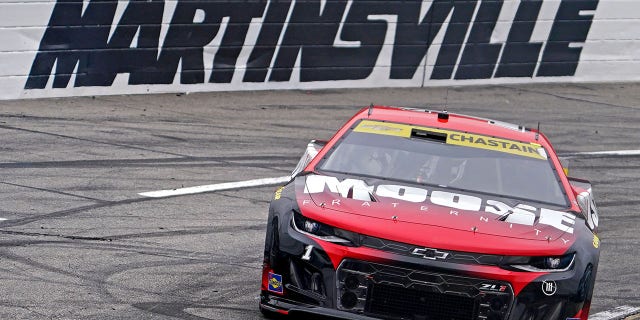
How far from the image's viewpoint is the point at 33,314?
7207 millimetres

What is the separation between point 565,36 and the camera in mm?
21469

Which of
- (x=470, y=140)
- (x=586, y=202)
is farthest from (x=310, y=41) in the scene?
(x=586, y=202)

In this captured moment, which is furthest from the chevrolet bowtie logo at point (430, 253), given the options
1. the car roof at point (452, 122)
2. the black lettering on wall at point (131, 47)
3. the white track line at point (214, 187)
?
the black lettering on wall at point (131, 47)

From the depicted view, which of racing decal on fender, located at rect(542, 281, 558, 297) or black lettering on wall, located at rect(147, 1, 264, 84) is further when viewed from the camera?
black lettering on wall, located at rect(147, 1, 264, 84)

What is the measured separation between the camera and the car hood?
6.93m

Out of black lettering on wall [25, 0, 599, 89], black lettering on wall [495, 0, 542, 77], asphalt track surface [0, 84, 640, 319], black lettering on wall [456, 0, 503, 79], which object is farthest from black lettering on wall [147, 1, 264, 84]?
black lettering on wall [495, 0, 542, 77]

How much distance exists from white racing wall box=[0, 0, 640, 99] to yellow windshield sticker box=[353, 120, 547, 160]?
8.87 meters

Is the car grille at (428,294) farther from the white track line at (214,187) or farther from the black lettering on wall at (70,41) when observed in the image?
the black lettering on wall at (70,41)

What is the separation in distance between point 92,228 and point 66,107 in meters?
6.38

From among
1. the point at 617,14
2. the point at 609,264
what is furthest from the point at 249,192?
the point at 617,14

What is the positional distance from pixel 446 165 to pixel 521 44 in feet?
44.3

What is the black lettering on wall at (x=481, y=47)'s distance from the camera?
20.5 meters

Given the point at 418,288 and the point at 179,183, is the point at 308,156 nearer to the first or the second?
the point at 418,288

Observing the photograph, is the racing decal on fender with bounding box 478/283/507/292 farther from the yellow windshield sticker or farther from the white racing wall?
the white racing wall
